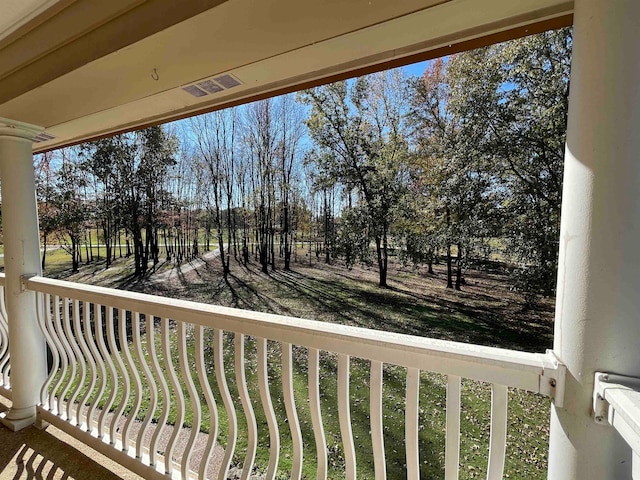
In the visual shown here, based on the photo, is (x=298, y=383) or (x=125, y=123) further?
(x=298, y=383)

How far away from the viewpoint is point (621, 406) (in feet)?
1.84

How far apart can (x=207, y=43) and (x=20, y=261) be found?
6.57ft

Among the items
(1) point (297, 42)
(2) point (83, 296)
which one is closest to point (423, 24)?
(1) point (297, 42)

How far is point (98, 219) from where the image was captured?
4879 mm

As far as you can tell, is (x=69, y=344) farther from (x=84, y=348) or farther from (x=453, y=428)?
(x=453, y=428)

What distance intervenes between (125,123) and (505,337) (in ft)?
12.3

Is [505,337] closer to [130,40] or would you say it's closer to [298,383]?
[298,383]

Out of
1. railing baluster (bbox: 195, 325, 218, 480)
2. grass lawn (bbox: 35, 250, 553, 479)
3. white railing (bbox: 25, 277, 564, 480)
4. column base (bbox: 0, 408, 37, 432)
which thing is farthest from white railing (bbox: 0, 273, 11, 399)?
railing baluster (bbox: 195, 325, 218, 480)

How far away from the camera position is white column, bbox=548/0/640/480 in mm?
616

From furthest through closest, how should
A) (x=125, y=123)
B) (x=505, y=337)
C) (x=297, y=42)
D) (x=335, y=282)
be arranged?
1. (x=335, y=282)
2. (x=505, y=337)
3. (x=125, y=123)
4. (x=297, y=42)

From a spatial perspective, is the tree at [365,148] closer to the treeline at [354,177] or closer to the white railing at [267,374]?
the treeline at [354,177]

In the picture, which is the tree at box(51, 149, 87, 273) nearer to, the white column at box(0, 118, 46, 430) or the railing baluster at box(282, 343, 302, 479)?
the white column at box(0, 118, 46, 430)

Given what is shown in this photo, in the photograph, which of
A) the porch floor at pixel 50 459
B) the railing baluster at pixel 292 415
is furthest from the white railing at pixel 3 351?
the railing baluster at pixel 292 415

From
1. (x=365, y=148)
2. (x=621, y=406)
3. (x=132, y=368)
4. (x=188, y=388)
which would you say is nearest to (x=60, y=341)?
(x=132, y=368)
